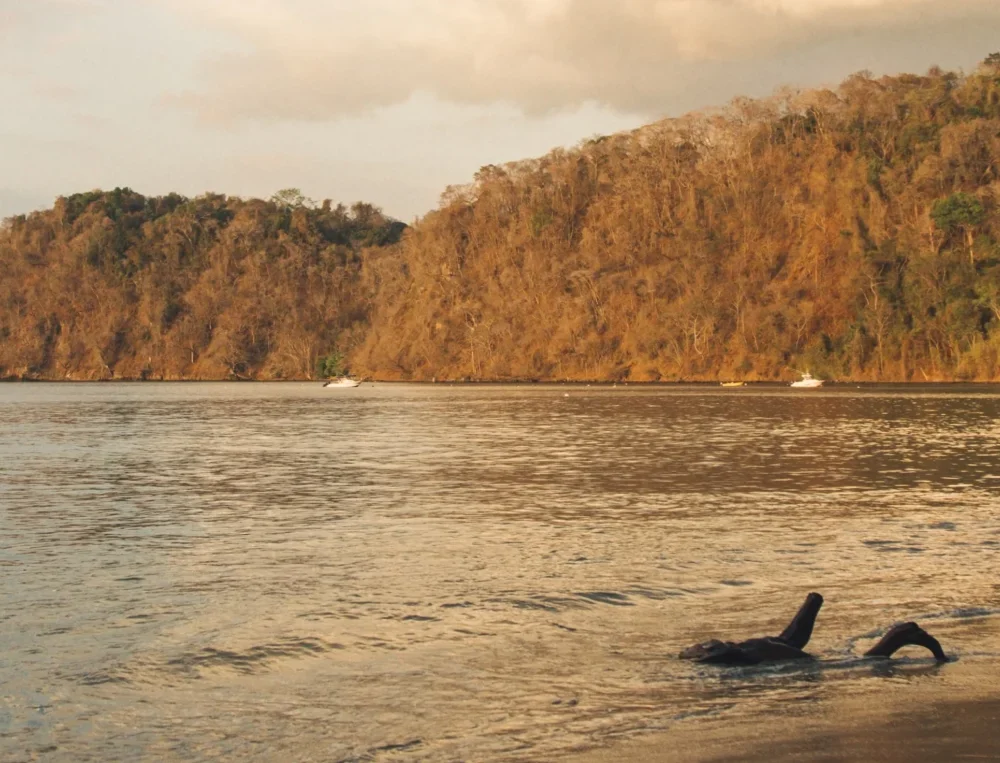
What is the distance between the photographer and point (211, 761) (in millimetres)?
7648

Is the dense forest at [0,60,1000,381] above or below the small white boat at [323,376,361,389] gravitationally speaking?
above

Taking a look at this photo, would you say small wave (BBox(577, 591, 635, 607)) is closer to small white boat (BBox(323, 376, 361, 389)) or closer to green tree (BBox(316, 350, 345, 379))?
small white boat (BBox(323, 376, 361, 389))

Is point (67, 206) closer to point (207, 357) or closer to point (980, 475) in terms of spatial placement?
point (207, 357)

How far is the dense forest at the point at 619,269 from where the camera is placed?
96875 millimetres

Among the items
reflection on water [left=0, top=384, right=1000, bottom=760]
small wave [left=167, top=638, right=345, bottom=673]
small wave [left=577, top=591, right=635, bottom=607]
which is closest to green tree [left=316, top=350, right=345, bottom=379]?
reflection on water [left=0, top=384, right=1000, bottom=760]

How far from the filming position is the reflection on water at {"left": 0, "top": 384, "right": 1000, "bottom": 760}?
8586 mm

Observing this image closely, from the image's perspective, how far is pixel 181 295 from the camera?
164m

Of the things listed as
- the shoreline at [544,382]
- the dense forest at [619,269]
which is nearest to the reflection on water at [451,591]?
the shoreline at [544,382]

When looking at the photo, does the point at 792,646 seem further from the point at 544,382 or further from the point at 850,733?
the point at 544,382

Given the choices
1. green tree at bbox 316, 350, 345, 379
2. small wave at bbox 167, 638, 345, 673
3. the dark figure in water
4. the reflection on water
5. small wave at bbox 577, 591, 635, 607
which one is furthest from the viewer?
green tree at bbox 316, 350, 345, 379

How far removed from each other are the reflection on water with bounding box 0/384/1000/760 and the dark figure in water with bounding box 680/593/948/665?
0.17m

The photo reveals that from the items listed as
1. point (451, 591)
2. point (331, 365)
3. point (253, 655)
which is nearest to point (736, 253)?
point (331, 365)

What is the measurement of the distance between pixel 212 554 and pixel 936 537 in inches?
424

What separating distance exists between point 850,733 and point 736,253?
4336 inches
